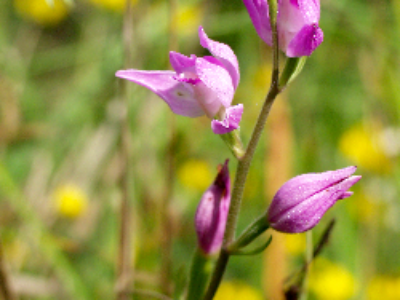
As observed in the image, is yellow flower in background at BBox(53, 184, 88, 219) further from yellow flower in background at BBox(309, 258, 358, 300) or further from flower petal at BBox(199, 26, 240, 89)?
flower petal at BBox(199, 26, 240, 89)

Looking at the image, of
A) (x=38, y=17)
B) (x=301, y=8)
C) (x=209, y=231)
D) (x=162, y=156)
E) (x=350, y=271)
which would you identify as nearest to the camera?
(x=301, y=8)

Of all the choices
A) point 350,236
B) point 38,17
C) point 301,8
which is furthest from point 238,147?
point 38,17

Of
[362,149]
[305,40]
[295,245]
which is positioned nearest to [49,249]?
[305,40]

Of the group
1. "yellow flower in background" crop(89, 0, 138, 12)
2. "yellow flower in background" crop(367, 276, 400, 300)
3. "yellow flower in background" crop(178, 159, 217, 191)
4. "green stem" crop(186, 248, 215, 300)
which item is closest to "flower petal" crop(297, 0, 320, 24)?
"green stem" crop(186, 248, 215, 300)

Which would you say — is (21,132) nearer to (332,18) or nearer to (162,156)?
(162,156)

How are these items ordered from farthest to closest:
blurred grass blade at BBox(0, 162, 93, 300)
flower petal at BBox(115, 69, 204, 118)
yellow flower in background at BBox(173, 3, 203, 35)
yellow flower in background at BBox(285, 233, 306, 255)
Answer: yellow flower in background at BBox(173, 3, 203, 35), yellow flower in background at BBox(285, 233, 306, 255), blurred grass blade at BBox(0, 162, 93, 300), flower petal at BBox(115, 69, 204, 118)

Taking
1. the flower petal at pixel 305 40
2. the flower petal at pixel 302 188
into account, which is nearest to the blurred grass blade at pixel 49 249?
the flower petal at pixel 302 188

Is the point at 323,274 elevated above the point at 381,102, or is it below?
below
